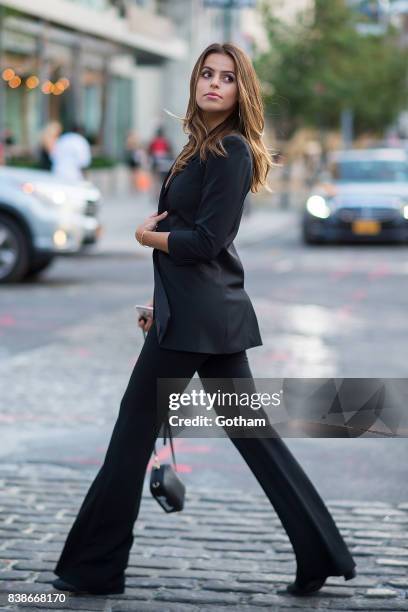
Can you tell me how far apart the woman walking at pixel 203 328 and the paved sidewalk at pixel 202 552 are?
12 cm

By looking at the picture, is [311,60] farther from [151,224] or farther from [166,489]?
[151,224]

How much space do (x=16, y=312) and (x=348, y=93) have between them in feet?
97.2

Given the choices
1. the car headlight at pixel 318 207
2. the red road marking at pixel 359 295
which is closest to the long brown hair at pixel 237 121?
the red road marking at pixel 359 295

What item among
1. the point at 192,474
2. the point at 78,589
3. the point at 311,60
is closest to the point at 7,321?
the point at 192,474

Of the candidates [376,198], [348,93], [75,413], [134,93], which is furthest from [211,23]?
[75,413]

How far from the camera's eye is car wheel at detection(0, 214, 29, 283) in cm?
1430

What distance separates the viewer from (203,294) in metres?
3.86

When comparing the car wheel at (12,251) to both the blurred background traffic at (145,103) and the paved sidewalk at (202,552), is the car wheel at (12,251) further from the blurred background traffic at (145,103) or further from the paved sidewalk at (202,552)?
the paved sidewalk at (202,552)

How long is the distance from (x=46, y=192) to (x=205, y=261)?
1084cm

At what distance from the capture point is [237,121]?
3.93 meters

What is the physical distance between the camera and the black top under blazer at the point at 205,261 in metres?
3.78

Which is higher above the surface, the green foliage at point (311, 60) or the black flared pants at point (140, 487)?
the green foliage at point (311, 60)

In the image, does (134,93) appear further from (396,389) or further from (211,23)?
(396,389)

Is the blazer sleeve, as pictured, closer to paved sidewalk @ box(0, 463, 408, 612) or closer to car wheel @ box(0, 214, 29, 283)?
paved sidewalk @ box(0, 463, 408, 612)
